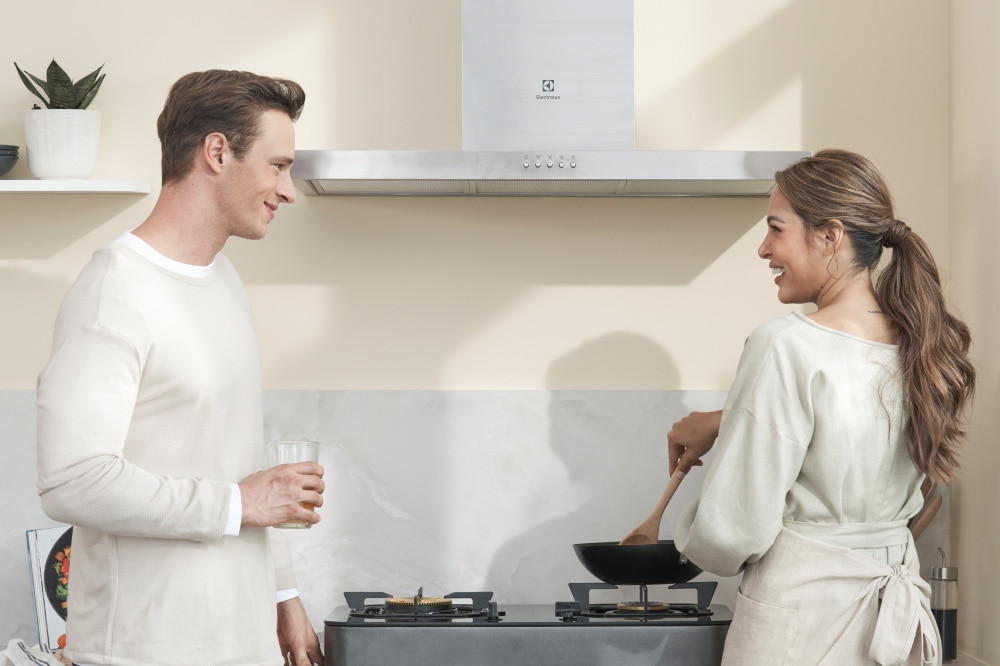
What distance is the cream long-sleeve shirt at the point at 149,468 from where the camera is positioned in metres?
1.43

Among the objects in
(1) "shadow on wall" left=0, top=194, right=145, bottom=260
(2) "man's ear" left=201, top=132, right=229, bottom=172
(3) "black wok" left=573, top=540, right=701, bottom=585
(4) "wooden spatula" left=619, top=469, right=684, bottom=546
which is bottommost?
(3) "black wok" left=573, top=540, right=701, bottom=585

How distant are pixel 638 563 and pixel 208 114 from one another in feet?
3.87

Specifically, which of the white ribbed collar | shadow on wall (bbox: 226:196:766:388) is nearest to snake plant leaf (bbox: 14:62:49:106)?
shadow on wall (bbox: 226:196:766:388)

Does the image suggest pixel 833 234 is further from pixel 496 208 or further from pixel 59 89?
pixel 59 89

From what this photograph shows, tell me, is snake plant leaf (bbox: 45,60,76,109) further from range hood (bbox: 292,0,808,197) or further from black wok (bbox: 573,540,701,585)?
black wok (bbox: 573,540,701,585)

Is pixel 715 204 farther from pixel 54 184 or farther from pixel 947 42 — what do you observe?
pixel 54 184

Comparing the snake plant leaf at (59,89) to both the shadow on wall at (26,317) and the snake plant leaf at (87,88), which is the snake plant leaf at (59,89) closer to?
the snake plant leaf at (87,88)

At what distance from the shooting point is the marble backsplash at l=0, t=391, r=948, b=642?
2.57 meters

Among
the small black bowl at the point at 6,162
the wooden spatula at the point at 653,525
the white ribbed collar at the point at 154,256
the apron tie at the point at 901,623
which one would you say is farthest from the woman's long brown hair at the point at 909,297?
the small black bowl at the point at 6,162

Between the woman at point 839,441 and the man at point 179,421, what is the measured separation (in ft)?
2.34

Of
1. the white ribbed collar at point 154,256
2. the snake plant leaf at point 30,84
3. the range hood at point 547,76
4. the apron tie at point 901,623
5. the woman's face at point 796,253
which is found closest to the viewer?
the white ribbed collar at point 154,256

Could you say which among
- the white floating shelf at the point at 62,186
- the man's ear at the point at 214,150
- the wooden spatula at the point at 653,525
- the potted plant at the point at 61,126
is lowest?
the wooden spatula at the point at 653,525

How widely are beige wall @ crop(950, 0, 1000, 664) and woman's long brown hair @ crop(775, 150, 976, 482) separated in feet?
1.60

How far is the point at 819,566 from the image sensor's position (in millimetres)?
1824
